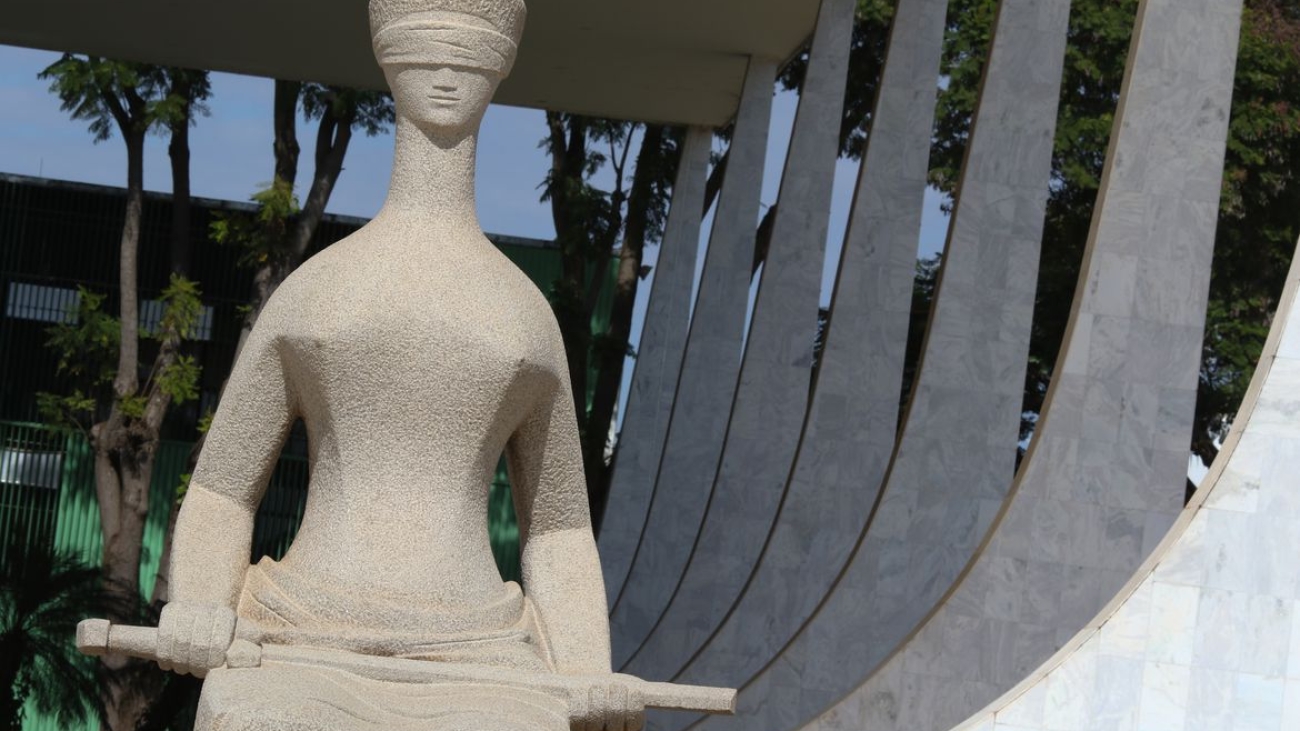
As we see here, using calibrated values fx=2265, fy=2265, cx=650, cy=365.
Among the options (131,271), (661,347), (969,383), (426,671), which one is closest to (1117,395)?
(969,383)

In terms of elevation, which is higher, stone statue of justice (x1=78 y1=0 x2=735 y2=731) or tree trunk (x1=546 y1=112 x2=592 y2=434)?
tree trunk (x1=546 y1=112 x2=592 y2=434)

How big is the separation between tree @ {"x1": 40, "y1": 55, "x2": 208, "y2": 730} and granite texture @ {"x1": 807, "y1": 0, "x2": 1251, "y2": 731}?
15.5 metres

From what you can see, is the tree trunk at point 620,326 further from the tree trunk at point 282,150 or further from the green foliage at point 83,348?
the green foliage at point 83,348

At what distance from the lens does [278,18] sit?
2212 centimetres

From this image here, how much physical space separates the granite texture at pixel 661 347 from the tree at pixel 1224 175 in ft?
9.43

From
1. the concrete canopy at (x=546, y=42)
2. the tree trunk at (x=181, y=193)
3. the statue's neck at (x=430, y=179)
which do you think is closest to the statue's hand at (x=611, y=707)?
the statue's neck at (x=430, y=179)

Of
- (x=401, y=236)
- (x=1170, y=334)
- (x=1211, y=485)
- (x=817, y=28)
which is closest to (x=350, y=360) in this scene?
(x=401, y=236)

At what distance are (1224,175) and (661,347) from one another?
656cm

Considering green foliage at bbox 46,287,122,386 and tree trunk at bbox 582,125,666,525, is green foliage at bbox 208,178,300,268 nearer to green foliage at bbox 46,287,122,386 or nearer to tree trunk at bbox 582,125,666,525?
green foliage at bbox 46,287,122,386

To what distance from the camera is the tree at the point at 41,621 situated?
71.6 ft

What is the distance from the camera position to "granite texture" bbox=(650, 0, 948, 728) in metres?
15.8

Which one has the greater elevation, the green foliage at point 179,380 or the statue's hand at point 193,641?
the green foliage at point 179,380

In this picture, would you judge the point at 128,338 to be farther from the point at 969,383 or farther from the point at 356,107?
the point at 969,383

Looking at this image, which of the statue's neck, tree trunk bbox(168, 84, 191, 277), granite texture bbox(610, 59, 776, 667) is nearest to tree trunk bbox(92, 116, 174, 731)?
tree trunk bbox(168, 84, 191, 277)
